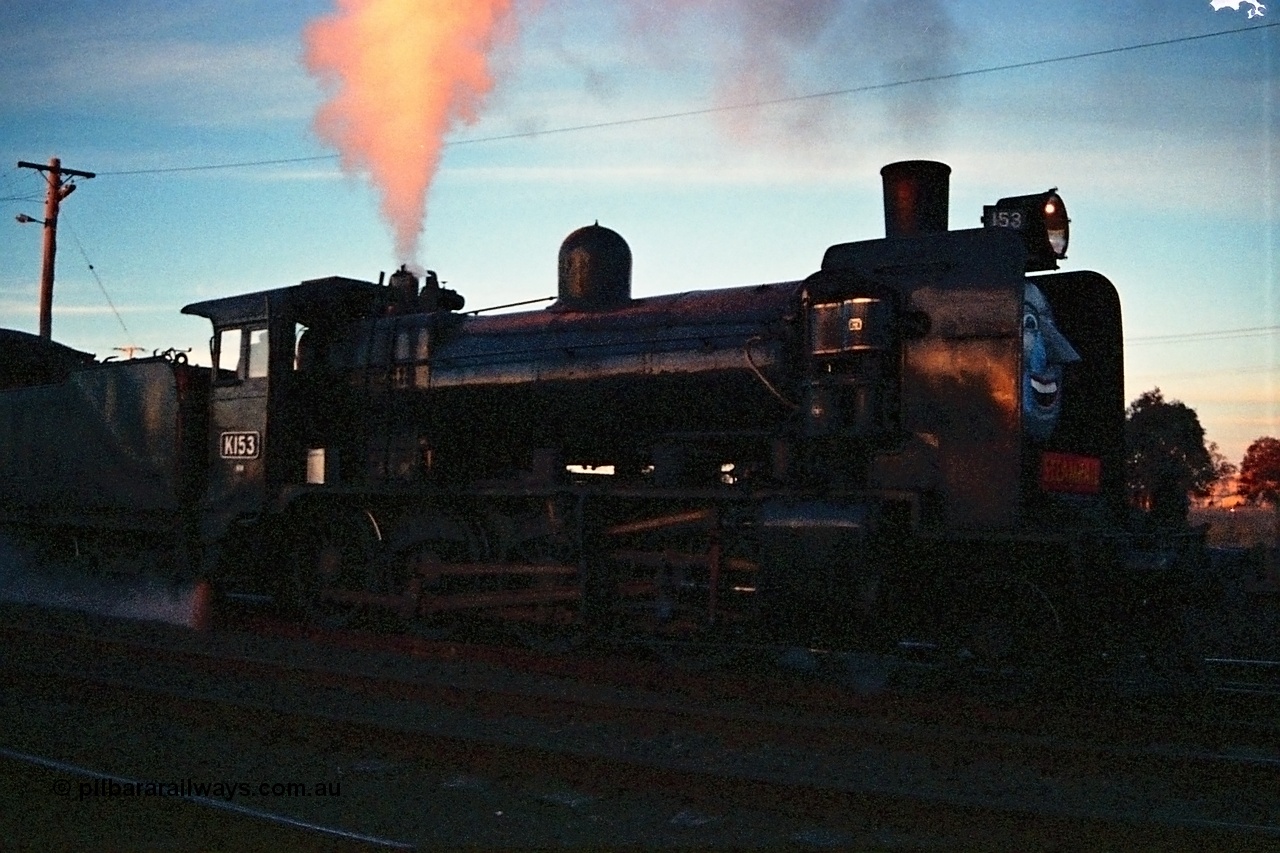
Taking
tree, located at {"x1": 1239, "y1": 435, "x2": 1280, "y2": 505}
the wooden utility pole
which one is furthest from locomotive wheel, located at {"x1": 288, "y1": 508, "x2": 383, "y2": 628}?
tree, located at {"x1": 1239, "y1": 435, "x2": 1280, "y2": 505}

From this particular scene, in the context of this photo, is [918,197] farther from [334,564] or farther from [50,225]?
[50,225]

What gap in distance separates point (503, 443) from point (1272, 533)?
16449mm

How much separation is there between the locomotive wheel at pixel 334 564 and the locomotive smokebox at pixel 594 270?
250 cm

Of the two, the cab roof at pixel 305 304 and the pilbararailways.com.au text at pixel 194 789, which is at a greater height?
the cab roof at pixel 305 304

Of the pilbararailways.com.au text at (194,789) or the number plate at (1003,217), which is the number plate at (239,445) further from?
the number plate at (1003,217)

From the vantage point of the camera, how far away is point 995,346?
7.05m

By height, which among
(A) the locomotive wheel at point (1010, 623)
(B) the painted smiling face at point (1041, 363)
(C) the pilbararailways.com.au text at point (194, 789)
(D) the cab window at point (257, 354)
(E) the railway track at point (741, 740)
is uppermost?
(D) the cab window at point (257, 354)

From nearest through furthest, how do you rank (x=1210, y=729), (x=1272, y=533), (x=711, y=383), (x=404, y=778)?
(x=404, y=778)
(x=1210, y=729)
(x=711, y=383)
(x=1272, y=533)

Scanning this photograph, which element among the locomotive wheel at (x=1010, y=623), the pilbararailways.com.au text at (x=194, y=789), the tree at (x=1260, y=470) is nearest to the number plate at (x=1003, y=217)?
the locomotive wheel at (x=1010, y=623)

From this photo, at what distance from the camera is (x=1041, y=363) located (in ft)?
23.8

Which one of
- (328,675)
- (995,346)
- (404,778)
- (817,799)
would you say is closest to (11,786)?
(404,778)

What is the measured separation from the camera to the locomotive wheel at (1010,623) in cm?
694

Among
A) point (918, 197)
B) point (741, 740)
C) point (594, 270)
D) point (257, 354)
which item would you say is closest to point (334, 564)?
point (257, 354)

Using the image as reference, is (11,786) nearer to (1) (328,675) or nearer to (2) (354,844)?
(2) (354,844)
